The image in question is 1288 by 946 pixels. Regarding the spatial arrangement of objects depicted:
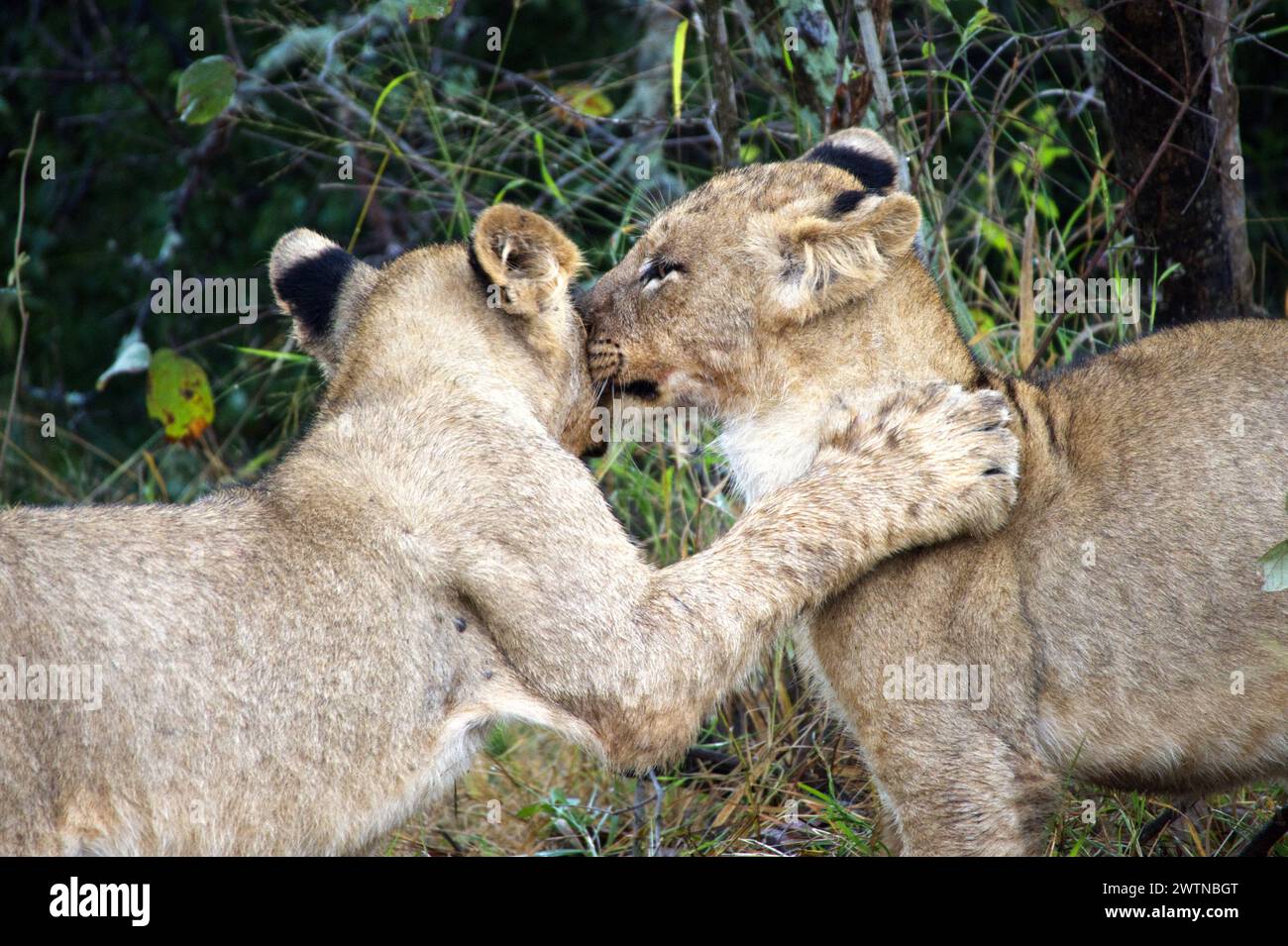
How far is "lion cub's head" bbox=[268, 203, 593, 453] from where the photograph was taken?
4504mm

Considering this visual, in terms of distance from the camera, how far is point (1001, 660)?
414cm

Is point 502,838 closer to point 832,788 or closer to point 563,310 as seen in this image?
point 832,788

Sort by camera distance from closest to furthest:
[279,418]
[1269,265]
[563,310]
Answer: [563,310] → [279,418] → [1269,265]

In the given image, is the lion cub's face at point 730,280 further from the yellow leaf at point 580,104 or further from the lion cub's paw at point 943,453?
the yellow leaf at point 580,104

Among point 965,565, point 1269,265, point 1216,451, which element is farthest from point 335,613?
point 1269,265

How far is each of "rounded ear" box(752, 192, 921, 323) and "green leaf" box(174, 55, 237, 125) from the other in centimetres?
229

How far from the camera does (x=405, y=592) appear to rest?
4.18 m

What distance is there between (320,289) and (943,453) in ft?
6.84

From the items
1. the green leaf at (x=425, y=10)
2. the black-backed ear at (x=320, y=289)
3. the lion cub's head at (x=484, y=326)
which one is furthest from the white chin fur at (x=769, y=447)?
the green leaf at (x=425, y=10)

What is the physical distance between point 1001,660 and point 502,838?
96.8 inches

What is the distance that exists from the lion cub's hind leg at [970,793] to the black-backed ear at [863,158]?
184 cm

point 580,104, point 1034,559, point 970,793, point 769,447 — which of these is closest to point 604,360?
point 769,447

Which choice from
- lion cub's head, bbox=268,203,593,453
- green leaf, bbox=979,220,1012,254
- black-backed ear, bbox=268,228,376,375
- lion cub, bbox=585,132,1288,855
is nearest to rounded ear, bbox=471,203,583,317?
lion cub's head, bbox=268,203,593,453

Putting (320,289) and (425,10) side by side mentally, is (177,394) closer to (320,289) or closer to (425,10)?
(320,289)
